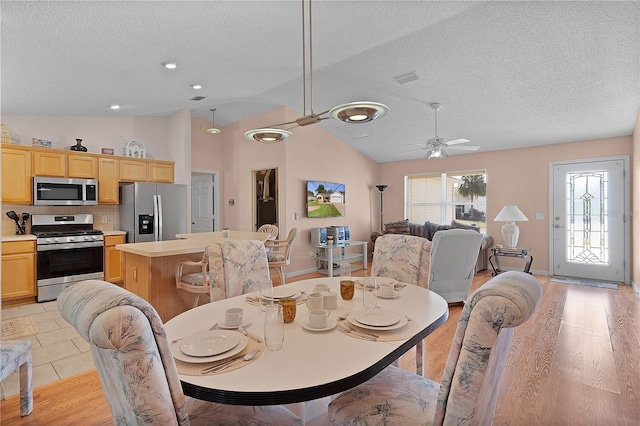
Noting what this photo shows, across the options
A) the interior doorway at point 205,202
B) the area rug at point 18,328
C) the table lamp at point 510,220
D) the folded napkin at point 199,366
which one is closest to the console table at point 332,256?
the interior doorway at point 205,202

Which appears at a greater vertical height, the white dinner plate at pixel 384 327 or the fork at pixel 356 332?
the white dinner plate at pixel 384 327

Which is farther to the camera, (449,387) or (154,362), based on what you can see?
(449,387)

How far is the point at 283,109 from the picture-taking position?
18.2ft

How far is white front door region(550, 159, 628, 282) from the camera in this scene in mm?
5051

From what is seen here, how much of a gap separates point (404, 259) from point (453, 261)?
5.95ft

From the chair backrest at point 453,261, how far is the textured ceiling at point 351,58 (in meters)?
2.01

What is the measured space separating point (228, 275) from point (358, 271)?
167 inches

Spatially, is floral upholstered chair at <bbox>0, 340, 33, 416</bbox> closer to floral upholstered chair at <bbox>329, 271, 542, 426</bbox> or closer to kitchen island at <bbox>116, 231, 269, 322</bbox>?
kitchen island at <bbox>116, 231, 269, 322</bbox>

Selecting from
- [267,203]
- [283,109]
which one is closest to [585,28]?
[283,109]

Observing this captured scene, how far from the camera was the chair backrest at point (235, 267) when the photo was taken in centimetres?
202

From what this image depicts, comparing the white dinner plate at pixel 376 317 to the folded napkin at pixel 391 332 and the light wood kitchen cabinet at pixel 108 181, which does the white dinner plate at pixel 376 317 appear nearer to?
the folded napkin at pixel 391 332

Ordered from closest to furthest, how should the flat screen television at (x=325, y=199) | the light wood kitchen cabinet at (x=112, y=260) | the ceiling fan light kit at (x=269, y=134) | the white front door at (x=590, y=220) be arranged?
the ceiling fan light kit at (x=269, y=134), the light wood kitchen cabinet at (x=112, y=260), the white front door at (x=590, y=220), the flat screen television at (x=325, y=199)

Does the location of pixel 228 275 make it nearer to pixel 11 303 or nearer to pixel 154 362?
pixel 154 362

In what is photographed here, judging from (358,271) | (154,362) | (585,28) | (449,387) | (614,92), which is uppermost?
(585,28)
